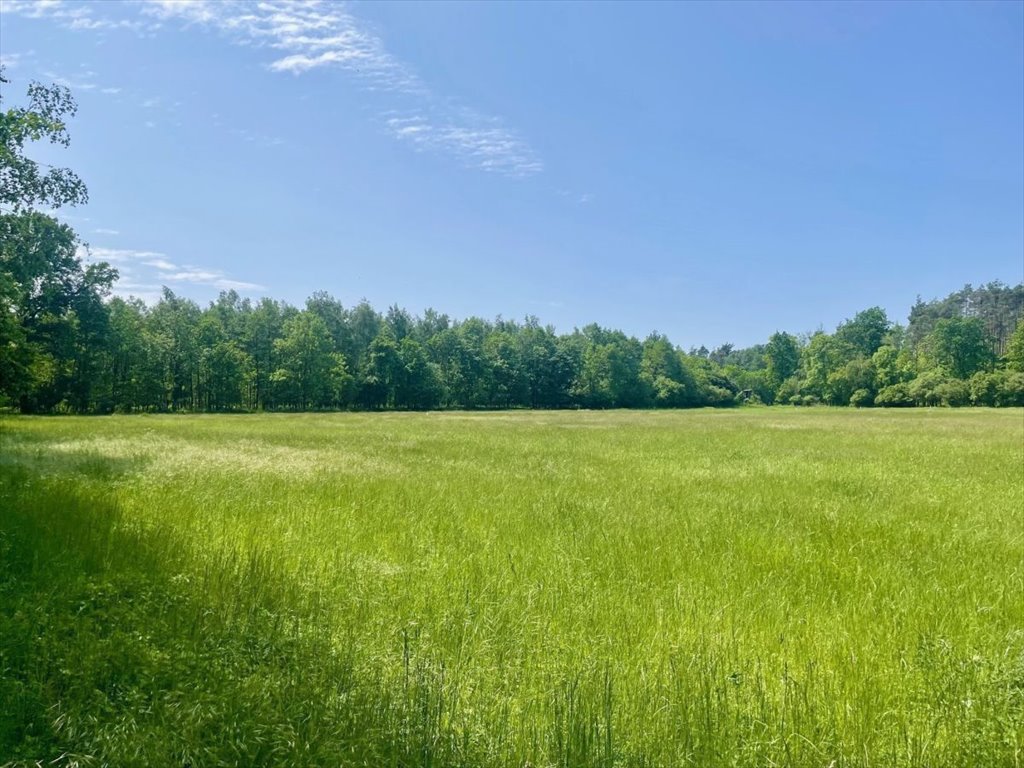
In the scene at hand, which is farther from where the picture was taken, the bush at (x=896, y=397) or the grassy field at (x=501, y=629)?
the bush at (x=896, y=397)

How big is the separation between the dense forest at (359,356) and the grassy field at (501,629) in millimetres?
18380

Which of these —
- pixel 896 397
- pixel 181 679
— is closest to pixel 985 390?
pixel 896 397

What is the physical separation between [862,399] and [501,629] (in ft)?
375

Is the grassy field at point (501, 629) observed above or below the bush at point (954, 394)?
below

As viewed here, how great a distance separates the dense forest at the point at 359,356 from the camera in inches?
1209

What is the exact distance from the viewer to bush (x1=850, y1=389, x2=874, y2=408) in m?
96.4

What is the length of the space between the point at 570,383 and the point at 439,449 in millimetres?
88611

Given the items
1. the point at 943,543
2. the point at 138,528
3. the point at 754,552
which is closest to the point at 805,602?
the point at 754,552

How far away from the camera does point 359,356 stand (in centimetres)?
9588

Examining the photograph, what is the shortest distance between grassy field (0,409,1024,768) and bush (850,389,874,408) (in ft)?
338

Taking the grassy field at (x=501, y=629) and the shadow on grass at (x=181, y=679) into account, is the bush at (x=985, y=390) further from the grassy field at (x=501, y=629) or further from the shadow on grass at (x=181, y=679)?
the shadow on grass at (x=181, y=679)

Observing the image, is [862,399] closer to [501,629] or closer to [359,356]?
[359,356]

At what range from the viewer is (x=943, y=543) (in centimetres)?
746

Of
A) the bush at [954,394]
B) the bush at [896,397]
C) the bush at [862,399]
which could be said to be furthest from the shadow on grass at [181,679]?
the bush at [862,399]
